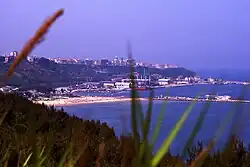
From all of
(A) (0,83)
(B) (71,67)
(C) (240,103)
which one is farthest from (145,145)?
(B) (71,67)

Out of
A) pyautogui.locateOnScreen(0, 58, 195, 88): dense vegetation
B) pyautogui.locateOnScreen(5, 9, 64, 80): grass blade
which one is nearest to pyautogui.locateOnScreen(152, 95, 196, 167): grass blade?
pyautogui.locateOnScreen(0, 58, 195, 88): dense vegetation

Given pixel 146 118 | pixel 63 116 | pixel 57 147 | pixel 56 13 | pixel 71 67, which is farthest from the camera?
pixel 71 67

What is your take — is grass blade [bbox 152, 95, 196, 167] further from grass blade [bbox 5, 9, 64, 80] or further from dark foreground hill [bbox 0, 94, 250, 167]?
grass blade [bbox 5, 9, 64, 80]

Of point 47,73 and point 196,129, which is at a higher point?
point 196,129

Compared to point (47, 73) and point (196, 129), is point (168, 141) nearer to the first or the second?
point (196, 129)

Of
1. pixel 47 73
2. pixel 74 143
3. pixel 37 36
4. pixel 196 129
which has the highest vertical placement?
pixel 37 36

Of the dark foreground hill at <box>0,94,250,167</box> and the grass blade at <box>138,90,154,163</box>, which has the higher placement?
→ the grass blade at <box>138,90,154,163</box>

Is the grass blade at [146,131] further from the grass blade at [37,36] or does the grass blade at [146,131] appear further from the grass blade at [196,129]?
the grass blade at [37,36]

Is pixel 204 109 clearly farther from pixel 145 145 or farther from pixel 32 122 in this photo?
pixel 32 122

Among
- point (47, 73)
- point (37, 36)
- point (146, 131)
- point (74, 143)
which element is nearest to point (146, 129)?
point (146, 131)
